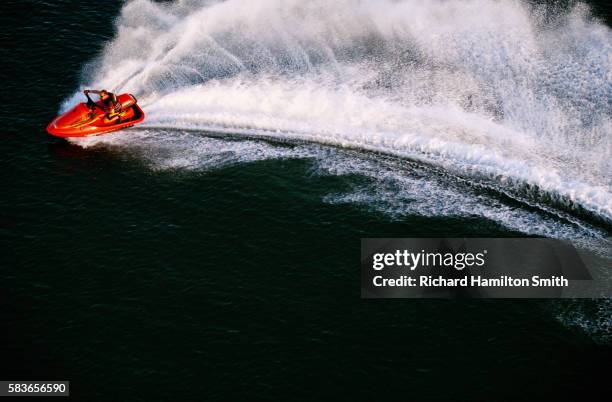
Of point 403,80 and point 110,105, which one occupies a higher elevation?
point 110,105

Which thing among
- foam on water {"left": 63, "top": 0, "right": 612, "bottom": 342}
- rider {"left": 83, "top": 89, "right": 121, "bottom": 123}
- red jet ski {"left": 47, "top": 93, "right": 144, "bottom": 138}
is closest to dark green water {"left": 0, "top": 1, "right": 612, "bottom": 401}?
red jet ski {"left": 47, "top": 93, "right": 144, "bottom": 138}

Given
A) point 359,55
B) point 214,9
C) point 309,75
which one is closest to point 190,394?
point 309,75

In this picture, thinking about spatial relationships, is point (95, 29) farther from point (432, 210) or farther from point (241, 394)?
point (241, 394)

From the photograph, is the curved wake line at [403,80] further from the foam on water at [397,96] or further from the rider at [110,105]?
the rider at [110,105]

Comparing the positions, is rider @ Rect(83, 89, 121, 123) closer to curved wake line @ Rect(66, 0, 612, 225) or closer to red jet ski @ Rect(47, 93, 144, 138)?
red jet ski @ Rect(47, 93, 144, 138)

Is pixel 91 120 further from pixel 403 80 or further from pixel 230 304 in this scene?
pixel 403 80

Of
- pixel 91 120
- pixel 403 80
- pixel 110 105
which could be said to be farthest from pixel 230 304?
pixel 403 80

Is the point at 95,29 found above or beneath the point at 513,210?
above
